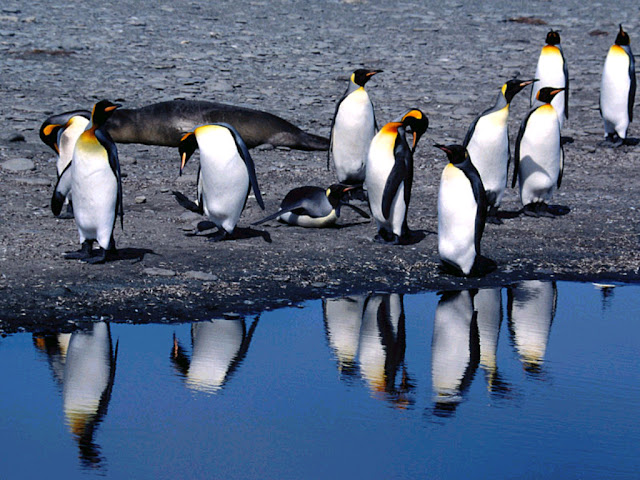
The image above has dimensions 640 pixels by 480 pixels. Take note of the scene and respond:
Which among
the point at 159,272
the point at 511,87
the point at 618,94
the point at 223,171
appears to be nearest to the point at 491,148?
the point at 511,87

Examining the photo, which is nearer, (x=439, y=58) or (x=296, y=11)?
(x=439, y=58)

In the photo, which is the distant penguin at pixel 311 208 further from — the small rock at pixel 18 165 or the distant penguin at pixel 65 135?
the small rock at pixel 18 165

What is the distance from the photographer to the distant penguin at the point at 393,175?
6762 mm

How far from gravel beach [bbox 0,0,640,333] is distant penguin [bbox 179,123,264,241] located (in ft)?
0.79

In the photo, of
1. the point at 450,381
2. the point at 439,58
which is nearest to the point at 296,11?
the point at 439,58

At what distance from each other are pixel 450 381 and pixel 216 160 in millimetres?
2703

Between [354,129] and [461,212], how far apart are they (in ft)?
7.49

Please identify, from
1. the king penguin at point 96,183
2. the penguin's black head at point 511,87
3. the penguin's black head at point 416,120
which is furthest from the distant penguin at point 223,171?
the penguin's black head at point 511,87

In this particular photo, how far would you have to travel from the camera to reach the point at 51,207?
7074mm

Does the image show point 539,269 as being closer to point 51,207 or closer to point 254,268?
point 254,268

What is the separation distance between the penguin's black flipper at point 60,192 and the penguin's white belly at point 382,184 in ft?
6.39

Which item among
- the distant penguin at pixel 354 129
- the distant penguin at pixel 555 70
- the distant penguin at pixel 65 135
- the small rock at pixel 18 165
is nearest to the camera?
the distant penguin at pixel 65 135

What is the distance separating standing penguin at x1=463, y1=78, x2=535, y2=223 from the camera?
7402 mm

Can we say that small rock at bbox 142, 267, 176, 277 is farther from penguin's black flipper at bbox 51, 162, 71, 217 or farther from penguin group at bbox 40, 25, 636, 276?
penguin's black flipper at bbox 51, 162, 71, 217
